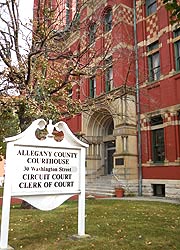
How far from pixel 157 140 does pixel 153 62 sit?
A: 501 centimetres

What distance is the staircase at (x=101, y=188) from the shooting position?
16528 millimetres

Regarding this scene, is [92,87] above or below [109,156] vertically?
above

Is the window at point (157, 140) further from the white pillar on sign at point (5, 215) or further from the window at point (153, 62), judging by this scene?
the white pillar on sign at point (5, 215)

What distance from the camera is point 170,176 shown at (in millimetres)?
14734

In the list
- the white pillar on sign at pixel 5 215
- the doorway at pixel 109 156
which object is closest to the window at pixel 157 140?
the doorway at pixel 109 156

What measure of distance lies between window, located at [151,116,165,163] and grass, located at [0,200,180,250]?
24.2ft

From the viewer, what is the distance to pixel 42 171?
5.18 meters

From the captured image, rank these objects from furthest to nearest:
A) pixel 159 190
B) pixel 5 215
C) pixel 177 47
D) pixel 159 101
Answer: pixel 159 101
pixel 177 47
pixel 159 190
pixel 5 215

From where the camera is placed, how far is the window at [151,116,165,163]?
626 inches

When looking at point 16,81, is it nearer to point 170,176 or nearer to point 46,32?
point 46,32

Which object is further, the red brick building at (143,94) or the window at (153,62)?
the window at (153,62)

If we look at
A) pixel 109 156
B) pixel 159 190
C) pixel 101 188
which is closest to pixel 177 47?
pixel 159 190

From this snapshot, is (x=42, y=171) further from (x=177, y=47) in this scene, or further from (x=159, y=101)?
(x=177, y=47)

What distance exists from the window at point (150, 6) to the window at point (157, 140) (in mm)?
7146
